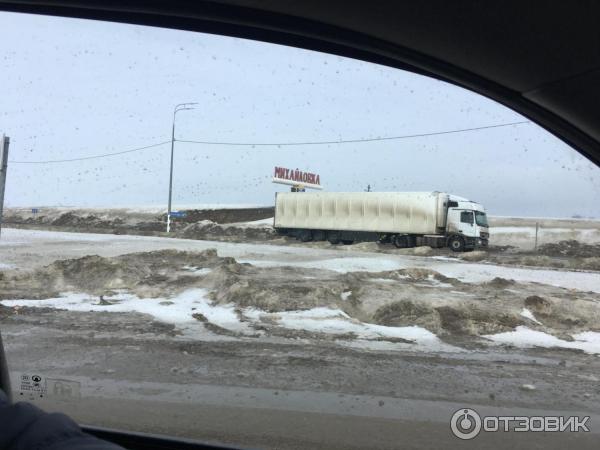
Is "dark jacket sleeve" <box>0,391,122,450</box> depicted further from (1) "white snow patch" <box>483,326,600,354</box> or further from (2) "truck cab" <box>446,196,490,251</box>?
(2) "truck cab" <box>446,196,490,251</box>

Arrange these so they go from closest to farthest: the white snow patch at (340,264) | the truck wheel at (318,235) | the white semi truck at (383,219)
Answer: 1. the white snow patch at (340,264)
2. the white semi truck at (383,219)
3. the truck wheel at (318,235)

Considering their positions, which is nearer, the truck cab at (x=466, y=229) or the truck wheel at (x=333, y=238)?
the truck cab at (x=466, y=229)

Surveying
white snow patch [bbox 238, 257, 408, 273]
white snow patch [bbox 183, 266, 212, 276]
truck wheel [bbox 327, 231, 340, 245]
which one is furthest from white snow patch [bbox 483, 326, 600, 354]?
truck wheel [bbox 327, 231, 340, 245]

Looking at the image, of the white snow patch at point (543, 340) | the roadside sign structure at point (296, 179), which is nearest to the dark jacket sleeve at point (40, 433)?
the white snow patch at point (543, 340)

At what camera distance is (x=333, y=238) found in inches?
1064

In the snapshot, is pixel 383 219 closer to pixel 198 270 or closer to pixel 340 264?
pixel 340 264

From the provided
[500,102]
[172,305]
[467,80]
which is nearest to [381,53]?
[467,80]

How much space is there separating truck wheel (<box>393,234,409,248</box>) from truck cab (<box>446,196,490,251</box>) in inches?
79.2

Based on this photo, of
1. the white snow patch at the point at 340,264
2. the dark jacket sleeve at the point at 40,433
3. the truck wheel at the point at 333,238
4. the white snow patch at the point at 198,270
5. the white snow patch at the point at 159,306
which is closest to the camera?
the dark jacket sleeve at the point at 40,433

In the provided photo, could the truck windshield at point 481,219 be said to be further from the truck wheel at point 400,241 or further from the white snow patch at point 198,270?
the white snow patch at point 198,270

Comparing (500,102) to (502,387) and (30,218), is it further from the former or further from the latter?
(30,218)

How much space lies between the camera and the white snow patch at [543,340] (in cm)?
696

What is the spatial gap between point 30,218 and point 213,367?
54.8ft

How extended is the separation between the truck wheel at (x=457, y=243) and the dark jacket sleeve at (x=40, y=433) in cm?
2332
